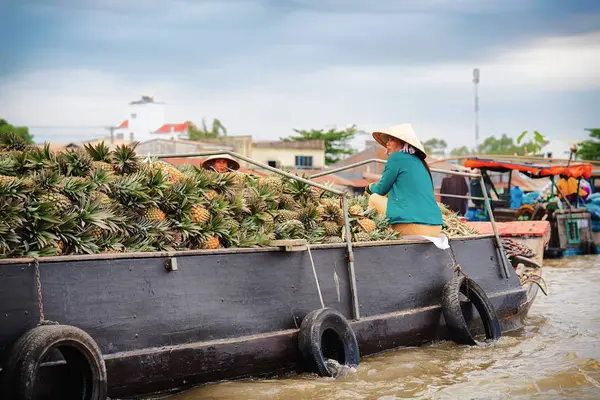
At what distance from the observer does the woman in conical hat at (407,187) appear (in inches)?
276

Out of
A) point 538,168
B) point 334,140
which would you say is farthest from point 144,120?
point 538,168

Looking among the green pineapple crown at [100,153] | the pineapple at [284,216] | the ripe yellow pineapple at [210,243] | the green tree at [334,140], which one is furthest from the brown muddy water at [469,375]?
the green tree at [334,140]

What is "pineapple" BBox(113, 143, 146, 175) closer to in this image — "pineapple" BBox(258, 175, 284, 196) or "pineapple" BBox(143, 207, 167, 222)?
"pineapple" BBox(143, 207, 167, 222)

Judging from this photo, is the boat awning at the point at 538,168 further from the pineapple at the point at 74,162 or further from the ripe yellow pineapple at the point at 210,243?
the pineapple at the point at 74,162

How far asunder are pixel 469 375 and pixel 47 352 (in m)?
3.55

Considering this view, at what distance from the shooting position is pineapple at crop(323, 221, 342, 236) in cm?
667

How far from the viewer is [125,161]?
5492 mm

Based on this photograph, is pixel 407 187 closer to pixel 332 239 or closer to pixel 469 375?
pixel 332 239

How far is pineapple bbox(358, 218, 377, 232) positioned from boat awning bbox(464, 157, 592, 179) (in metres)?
12.2

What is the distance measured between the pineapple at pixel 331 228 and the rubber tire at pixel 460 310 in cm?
120

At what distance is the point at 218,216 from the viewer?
561cm

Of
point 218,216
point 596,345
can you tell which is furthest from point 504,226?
point 218,216

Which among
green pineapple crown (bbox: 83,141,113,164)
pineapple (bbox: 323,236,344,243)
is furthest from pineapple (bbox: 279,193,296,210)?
green pineapple crown (bbox: 83,141,113,164)

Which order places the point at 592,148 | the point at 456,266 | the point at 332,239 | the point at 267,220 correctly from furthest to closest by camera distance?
the point at 592,148 < the point at 456,266 < the point at 332,239 < the point at 267,220
